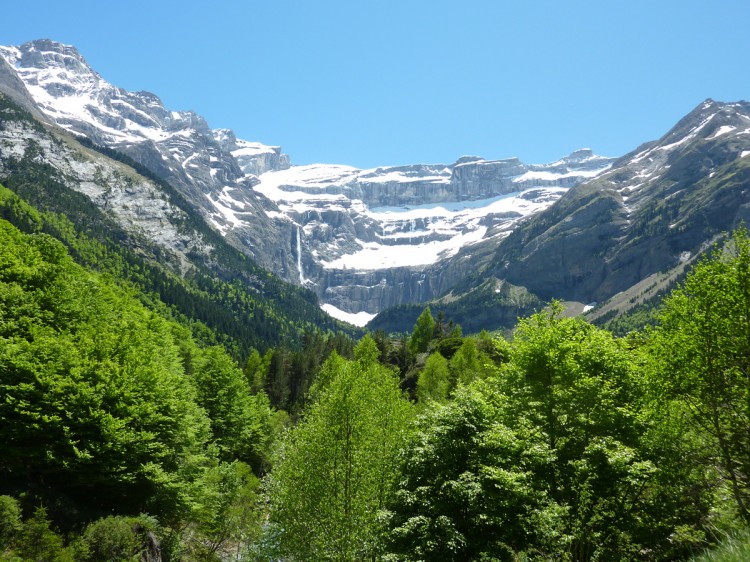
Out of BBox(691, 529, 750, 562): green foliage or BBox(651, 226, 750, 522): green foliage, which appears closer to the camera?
BBox(691, 529, 750, 562): green foliage

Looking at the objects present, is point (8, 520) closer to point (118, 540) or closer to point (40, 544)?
point (40, 544)

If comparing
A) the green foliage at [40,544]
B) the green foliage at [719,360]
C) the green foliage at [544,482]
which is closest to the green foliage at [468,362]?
the green foliage at [544,482]

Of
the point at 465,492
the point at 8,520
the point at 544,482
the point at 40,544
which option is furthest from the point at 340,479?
the point at 8,520

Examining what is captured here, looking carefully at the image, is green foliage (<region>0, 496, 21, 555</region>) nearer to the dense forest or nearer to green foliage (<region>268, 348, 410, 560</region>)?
the dense forest

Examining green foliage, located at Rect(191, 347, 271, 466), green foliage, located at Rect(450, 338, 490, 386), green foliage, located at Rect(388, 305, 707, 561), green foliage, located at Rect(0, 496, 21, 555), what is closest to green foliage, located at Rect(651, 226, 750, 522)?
green foliage, located at Rect(388, 305, 707, 561)

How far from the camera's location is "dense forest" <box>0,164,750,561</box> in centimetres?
1770

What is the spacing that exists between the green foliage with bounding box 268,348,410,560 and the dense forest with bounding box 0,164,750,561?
0.10 meters

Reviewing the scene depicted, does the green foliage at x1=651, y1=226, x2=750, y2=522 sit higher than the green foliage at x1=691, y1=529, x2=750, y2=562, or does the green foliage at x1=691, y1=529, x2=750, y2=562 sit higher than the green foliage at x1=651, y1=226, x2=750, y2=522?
the green foliage at x1=651, y1=226, x2=750, y2=522

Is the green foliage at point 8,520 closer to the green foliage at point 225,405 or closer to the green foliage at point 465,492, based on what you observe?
the green foliage at point 465,492

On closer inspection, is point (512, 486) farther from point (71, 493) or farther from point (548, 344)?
point (71, 493)

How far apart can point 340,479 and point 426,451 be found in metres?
6.37

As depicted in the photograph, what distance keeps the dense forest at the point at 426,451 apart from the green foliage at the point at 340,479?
10 centimetres

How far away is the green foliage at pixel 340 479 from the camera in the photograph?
22.3 m

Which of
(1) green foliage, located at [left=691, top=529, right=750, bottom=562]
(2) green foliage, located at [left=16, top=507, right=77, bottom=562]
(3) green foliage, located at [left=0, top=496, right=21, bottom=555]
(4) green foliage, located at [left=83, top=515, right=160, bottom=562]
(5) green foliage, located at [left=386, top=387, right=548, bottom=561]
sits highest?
(1) green foliage, located at [left=691, top=529, right=750, bottom=562]
